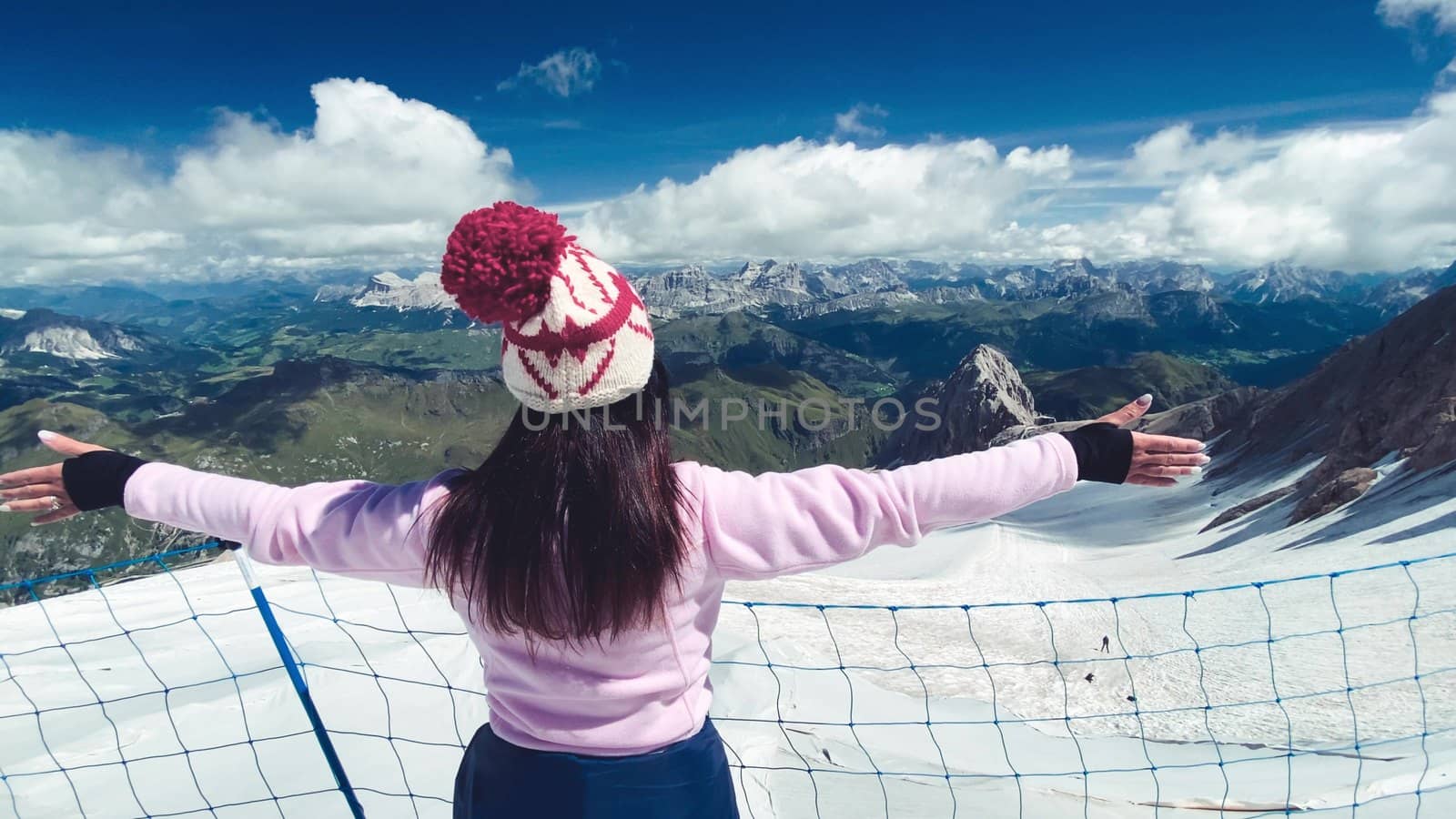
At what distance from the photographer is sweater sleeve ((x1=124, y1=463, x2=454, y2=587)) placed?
3154mm

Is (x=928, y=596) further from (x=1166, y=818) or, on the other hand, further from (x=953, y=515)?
(x=953, y=515)

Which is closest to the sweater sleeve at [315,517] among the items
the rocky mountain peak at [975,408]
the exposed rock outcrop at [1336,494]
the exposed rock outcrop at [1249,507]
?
the exposed rock outcrop at [1336,494]

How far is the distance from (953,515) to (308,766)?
324 inches

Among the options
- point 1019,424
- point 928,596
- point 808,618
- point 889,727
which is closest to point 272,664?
point 889,727

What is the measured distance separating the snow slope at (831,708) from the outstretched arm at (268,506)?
147 inches

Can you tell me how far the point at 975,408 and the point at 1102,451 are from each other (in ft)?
551

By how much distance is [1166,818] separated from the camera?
744 cm

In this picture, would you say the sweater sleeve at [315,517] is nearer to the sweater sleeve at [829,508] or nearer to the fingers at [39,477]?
the fingers at [39,477]

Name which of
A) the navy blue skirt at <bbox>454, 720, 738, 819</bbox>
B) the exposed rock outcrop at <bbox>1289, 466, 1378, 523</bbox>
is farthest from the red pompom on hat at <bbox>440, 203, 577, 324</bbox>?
the exposed rock outcrop at <bbox>1289, 466, 1378, 523</bbox>

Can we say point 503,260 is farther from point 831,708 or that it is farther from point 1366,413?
point 1366,413

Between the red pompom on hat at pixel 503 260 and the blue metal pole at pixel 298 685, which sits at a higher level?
the red pompom on hat at pixel 503 260

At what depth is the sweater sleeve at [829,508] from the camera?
117 inches

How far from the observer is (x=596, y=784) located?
3240 mm

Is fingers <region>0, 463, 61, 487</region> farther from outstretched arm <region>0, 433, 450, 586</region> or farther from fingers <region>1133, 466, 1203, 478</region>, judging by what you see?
fingers <region>1133, 466, 1203, 478</region>
